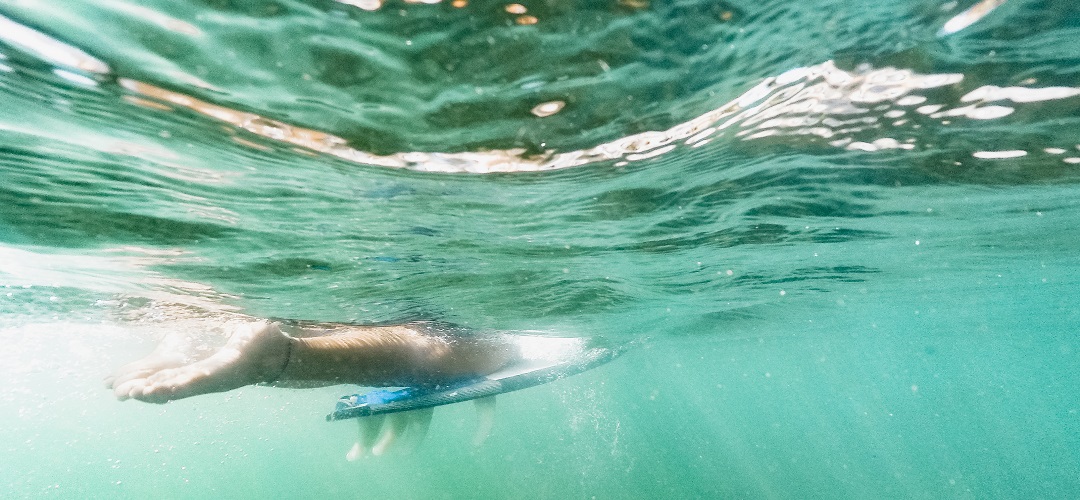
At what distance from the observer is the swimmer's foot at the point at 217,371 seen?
531cm

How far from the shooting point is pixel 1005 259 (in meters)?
17.5

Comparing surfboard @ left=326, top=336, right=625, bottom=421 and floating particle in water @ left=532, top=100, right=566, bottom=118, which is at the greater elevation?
floating particle in water @ left=532, top=100, right=566, bottom=118

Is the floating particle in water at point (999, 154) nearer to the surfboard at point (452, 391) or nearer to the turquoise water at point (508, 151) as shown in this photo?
the turquoise water at point (508, 151)

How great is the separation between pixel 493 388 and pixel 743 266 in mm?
8566

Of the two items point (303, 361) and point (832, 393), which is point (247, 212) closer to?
point (303, 361)

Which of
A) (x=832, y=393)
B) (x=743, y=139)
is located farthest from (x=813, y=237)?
(x=832, y=393)

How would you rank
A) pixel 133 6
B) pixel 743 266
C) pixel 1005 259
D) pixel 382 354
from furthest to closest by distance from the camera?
pixel 1005 259
pixel 743 266
pixel 382 354
pixel 133 6

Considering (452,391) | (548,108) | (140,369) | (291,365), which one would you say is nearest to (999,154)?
(548,108)

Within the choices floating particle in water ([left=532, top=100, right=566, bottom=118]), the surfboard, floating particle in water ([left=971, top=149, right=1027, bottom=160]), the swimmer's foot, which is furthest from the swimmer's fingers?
floating particle in water ([left=971, top=149, right=1027, bottom=160])

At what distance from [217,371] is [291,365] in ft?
3.74

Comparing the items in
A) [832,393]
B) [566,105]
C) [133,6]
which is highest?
[133,6]

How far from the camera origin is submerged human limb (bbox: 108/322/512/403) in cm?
541

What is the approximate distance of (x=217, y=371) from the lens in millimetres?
5531

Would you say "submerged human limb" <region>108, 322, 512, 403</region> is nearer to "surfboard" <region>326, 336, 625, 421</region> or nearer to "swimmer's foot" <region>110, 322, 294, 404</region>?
"swimmer's foot" <region>110, 322, 294, 404</region>
